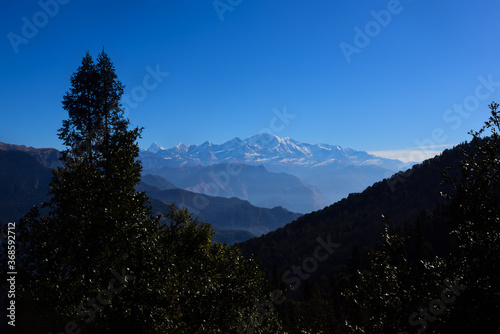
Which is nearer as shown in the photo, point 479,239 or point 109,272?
point 479,239

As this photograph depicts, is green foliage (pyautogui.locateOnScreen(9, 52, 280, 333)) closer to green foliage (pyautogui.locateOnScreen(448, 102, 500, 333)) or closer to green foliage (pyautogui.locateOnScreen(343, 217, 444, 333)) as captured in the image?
green foliage (pyautogui.locateOnScreen(343, 217, 444, 333))

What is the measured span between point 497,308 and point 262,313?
47.6 feet

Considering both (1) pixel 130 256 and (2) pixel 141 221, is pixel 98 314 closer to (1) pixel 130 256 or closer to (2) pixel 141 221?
(1) pixel 130 256

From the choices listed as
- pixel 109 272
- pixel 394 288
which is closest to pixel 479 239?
pixel 394 288

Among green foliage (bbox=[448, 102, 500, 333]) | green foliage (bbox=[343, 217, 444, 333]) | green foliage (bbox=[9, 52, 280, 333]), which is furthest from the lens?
green foliage (bbox=[9, 52, 280, 333])

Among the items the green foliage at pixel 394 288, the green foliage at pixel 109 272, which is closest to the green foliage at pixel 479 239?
the green foliage at pixel 394 288

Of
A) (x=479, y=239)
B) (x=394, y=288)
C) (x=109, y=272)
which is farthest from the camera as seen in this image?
(x=109, y=272)

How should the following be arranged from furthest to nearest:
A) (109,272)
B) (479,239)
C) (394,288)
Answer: (109,272) → (394,288) → (479,239)

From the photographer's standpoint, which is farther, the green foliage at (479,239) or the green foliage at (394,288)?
the green foliage at (394,288)

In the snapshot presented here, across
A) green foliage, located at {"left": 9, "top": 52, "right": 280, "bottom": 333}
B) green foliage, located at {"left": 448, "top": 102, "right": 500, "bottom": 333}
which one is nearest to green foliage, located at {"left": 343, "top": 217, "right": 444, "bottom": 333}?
green foliage, located at {"left": 448, "top": 102, "right": 500, "bottom": 333}

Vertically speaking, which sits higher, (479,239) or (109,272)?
(479,239)

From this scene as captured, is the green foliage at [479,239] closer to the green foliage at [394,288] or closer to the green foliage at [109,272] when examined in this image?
the green foliage at [394,288]

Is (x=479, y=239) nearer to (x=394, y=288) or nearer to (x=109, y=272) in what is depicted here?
(x=394, y=288)

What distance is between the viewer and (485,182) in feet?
43.4
